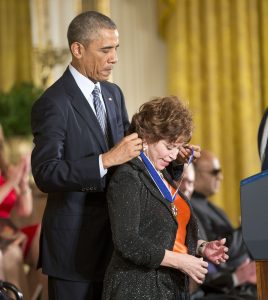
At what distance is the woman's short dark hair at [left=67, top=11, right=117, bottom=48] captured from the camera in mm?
3387

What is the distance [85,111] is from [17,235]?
2073mm

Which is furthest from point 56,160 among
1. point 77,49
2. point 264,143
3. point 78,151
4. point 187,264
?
point 264,143

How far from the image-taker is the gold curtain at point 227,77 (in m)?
8.00

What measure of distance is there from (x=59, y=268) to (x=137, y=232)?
541mm

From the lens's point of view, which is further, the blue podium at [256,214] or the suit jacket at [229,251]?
the suit jacket at [229,251]

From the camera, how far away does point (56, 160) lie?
10.4ft

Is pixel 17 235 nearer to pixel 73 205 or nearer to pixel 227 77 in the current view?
pixel 73 205

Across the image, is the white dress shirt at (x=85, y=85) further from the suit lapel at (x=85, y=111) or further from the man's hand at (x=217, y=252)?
the man's hand at (x=217, y=252)

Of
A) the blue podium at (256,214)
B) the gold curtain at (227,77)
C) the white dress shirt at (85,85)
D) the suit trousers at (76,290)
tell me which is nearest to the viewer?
the blue podium at (256,214)

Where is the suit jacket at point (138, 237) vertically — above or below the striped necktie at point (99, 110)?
below

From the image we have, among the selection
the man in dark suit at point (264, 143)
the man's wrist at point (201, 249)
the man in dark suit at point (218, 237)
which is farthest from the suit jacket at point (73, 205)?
the man in dark suit at point (218, 237)

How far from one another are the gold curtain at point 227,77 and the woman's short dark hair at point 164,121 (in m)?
4.95

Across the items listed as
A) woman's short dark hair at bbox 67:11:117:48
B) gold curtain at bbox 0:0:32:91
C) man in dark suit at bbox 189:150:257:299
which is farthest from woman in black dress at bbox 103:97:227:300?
gold curtain at bbox 0:0:32:91

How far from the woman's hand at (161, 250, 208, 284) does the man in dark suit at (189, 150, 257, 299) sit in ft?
4.52
